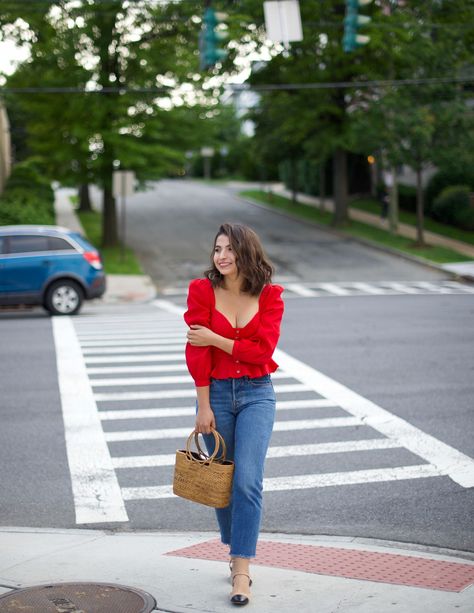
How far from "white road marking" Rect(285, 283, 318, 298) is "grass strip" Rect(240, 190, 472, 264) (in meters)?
6.40

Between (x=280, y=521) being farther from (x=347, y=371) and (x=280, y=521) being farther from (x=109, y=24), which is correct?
(x=109, y=24)

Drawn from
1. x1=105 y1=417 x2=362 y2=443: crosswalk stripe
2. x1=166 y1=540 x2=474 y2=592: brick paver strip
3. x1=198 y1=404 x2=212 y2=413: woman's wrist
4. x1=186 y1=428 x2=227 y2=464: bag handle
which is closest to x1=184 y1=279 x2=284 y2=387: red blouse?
x1=198 y1=404 x2=212 y2=413: woman's wrist

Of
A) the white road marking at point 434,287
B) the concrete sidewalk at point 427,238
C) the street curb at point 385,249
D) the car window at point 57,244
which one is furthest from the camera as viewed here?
the concrete sidewalk at point 427,238

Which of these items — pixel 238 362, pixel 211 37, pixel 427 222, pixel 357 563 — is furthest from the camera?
pixel 427 222

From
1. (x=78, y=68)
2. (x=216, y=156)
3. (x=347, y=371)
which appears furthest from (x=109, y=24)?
(x=216, y=156)

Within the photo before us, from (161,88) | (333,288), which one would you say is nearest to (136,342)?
(333,288)

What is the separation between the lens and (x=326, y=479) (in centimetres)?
754

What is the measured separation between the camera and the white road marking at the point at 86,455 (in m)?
6.85

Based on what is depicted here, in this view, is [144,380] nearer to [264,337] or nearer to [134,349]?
[134,349]

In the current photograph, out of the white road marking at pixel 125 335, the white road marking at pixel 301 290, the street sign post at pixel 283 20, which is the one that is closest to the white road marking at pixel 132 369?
the white road marking at pixel 125 335

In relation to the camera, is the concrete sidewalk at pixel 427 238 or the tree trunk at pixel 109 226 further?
the tree trunk at pixel 109 226

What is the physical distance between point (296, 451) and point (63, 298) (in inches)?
501

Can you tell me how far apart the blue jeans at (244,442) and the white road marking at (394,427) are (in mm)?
2958

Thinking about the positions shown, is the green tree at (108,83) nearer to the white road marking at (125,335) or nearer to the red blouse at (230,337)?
the white road marking at (125,335)
